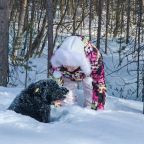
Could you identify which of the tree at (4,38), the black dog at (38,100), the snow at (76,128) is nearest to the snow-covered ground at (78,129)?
the snow at (76,128)

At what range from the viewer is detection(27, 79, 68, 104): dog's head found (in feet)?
16.3

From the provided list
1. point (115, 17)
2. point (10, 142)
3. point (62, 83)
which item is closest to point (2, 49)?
point (62, 83)

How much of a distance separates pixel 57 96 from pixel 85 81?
0.89 metres

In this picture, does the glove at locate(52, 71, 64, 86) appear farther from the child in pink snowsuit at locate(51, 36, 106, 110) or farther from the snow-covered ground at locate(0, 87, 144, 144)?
the snow-covered ground at locate(0, 87, 144, 144)

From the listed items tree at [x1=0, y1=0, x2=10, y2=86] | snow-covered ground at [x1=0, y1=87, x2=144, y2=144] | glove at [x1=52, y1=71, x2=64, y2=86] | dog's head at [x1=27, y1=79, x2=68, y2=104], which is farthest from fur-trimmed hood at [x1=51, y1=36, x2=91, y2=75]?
tree at [x1=0, y1=0, x2=10, y2=86]

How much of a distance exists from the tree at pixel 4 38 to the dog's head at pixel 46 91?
574cm

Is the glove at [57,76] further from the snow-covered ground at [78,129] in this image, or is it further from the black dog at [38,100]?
the snow-covered ground at [78,129]

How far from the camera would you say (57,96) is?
505cm

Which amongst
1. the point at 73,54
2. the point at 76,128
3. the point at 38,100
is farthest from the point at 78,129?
the point at 73,54

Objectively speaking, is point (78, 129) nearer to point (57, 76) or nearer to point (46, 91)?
point (46, 91)

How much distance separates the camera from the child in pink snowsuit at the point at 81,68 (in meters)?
5.43

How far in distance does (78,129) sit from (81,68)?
1.87m

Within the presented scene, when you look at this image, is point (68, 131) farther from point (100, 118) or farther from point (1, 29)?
point (1, 29)

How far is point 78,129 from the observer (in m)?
3.74
